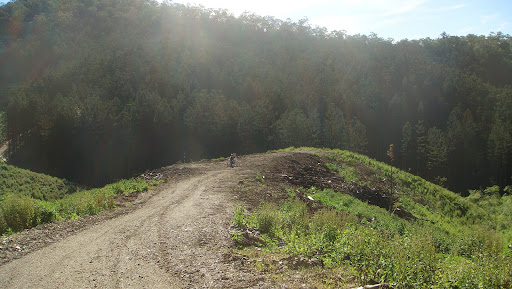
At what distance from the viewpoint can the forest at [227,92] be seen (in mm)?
56906

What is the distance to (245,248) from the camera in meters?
9.06

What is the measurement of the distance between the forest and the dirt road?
42.3 m

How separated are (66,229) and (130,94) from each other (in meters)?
58.9

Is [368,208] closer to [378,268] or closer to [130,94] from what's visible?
[378,268]

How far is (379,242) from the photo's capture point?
326 inches

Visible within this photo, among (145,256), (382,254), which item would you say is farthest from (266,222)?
(382,254)

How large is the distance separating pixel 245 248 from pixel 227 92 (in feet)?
228

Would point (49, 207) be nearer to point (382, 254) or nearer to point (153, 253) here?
point (153, 253)

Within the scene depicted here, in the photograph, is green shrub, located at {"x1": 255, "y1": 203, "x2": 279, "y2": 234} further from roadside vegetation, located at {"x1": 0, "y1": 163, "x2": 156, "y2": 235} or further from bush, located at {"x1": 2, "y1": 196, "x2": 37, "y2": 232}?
bush, located at {"x1": 2, "y1": 196, "x2": 37, "y2": 232}

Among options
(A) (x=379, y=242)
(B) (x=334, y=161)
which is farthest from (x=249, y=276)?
(B) (x=334, y=161)

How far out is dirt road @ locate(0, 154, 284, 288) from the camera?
23.7 ft

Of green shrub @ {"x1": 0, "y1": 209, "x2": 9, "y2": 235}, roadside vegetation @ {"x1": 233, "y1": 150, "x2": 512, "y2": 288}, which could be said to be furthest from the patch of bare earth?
green shrub @ {"x1": 0, "y1": 209, "x2": 9, "y2": 235}

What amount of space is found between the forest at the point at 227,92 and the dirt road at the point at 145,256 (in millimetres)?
42287

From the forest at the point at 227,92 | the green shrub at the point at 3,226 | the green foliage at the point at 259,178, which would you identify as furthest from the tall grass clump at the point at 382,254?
the forest at the point at 227,92
